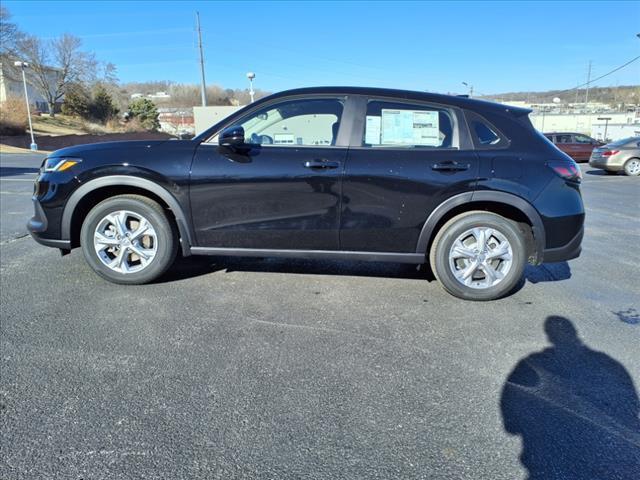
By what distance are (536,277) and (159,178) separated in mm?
A: 3703

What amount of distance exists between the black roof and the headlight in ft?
5.86

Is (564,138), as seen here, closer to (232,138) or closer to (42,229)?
(232,138)

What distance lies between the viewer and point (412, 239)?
3.75m

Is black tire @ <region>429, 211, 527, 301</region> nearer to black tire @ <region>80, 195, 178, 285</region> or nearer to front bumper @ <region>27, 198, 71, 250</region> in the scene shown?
black tire @ <region>80, 195, 178, 285</region>

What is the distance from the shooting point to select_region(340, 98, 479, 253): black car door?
363cm

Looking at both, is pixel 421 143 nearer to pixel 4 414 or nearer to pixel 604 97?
pixel 4 414

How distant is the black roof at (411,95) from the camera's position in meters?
3.80

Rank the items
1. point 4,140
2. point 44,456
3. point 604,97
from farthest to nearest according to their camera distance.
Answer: point 604,97 → point 4,140 → point 44,456

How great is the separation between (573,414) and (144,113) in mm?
65815

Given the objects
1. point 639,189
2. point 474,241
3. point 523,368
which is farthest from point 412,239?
point 639,189

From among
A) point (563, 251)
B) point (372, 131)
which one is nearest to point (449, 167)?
point (372, 131)

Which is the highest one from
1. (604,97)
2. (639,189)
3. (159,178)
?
(604,97)

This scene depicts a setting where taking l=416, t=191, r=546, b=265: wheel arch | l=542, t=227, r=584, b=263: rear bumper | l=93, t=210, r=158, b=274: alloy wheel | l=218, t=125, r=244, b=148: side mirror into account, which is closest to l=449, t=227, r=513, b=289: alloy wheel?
l=416, t=191, r=546, b=265: wheel arch

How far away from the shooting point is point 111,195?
13.3ft
